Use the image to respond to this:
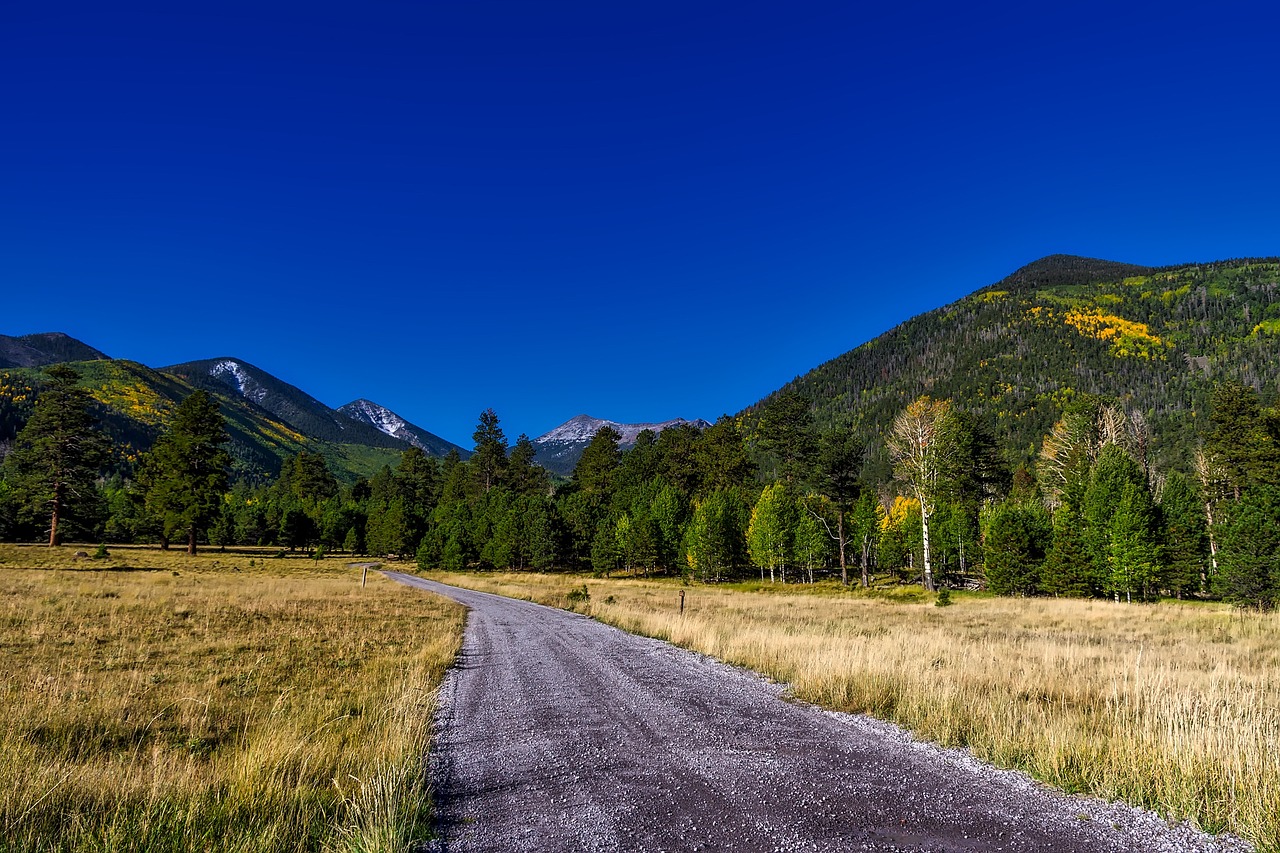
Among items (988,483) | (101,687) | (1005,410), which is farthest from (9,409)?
(1005,410)

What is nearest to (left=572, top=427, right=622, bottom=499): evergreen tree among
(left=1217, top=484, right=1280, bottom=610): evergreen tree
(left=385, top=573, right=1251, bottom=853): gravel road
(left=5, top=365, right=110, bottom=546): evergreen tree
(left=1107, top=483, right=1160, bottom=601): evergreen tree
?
(left=5, top=365, right=110, bottom=546): evergreen tree

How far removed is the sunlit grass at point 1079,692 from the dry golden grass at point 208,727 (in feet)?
23.1

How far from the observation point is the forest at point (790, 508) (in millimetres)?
38188

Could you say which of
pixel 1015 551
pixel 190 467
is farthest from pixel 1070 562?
pixel 190 467

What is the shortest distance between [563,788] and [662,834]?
1.55m

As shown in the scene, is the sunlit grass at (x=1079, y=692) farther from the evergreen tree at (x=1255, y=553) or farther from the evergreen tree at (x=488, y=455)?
the evergreen tree at (x=488, y=455)

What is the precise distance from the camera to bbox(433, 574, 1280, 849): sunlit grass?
577cm

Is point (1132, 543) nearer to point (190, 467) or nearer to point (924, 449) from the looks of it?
point (924, 449)

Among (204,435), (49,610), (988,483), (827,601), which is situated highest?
(204,435)

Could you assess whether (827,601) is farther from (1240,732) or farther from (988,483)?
(988,483)

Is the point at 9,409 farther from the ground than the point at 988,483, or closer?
farther from the ground

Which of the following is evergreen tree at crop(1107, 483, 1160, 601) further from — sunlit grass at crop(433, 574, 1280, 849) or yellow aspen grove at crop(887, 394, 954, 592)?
sunlit grass at crop(433, 574, 1280, 849)

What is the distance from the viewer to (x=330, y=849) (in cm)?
445

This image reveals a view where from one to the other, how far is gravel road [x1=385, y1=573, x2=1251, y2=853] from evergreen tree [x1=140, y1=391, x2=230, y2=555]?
5631cm
